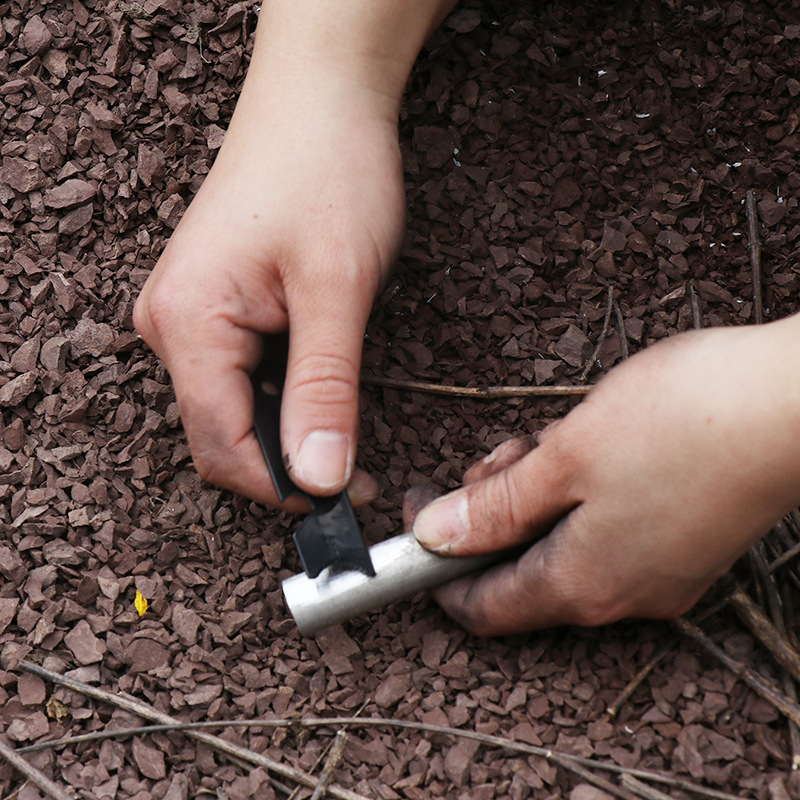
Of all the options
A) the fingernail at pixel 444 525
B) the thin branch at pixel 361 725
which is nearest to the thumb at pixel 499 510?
the fingernail at pixel 444 525

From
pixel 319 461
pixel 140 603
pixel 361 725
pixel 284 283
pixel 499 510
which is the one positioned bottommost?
pixel 361 725

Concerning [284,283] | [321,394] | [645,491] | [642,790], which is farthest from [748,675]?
[284,283]

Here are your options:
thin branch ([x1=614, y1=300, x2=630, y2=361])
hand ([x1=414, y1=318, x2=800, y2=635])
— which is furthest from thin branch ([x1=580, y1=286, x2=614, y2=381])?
hand ([x1=414, y1=318, x2=800, y2=635])

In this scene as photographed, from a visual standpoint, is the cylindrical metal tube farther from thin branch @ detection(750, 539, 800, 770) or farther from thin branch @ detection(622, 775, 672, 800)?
thin branch @ detection(750, 539, 800, 770)

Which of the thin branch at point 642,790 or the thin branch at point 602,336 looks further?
the thin branch at point 602,336

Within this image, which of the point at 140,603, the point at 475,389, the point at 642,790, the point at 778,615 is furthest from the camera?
the point at 475,389

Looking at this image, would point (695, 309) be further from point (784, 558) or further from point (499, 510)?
point (499, 510)

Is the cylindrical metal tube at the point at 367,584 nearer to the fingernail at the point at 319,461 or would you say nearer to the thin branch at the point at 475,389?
the fingernail at the point at 319,461
